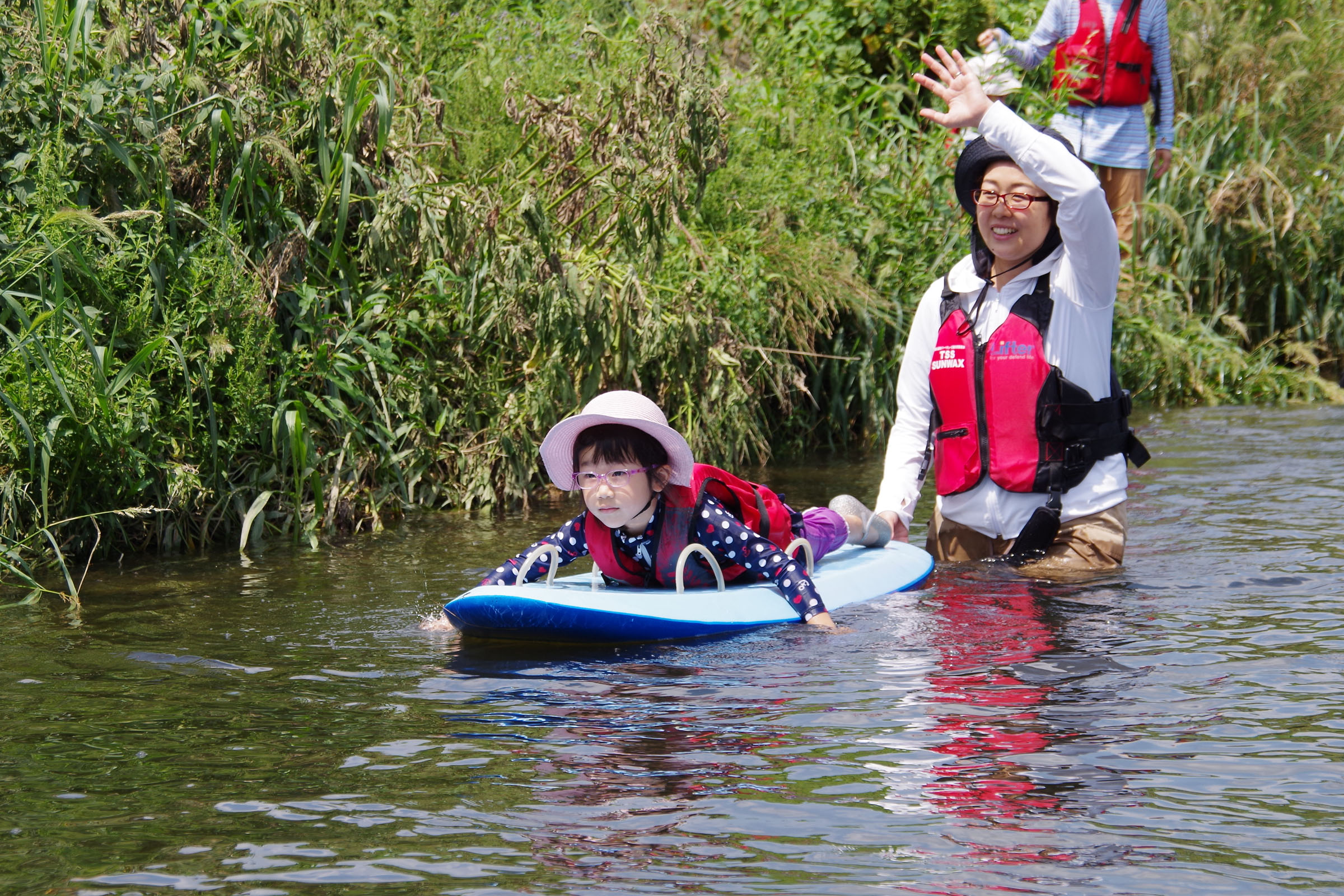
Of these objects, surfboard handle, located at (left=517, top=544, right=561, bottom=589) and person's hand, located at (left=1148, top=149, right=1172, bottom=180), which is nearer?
surfboard handle, located at (left=517, top=544, right=561, bottom=589)

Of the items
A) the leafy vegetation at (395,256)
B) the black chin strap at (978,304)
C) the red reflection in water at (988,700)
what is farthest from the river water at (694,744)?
the black chin strap at (978,304)

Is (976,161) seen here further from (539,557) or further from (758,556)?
(539,557)

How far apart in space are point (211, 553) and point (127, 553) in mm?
307

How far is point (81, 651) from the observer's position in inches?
167

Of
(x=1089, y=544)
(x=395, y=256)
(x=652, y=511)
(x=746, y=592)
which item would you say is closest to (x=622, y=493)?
(x=652, y=511)

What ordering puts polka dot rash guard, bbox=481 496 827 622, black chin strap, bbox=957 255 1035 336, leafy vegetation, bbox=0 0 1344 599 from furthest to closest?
leafy vegetation, bbox=0 0 1344 599 < black chin strap, bbox=957 255 1035 336 < polka dot rash guard, bbox=481 496 827 622

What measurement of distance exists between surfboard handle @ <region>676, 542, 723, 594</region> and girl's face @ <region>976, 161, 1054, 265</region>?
137 centimetres

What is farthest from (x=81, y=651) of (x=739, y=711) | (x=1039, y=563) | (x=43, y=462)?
(x=1039, y=563)

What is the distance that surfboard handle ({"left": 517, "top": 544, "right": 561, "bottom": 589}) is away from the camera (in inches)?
181

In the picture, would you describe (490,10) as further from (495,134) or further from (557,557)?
(557,557)

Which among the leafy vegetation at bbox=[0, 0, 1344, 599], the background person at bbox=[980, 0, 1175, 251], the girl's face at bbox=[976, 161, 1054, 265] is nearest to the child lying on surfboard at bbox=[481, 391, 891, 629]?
the girl's face at bbox=[976, 161, 1054, 265]

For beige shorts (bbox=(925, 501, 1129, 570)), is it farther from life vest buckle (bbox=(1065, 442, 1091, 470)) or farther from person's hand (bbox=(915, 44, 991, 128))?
person's hand (bbox=(915, 44, 991, 128))

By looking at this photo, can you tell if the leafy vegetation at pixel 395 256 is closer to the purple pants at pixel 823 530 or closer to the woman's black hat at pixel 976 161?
the purple pants at pixel 823 530

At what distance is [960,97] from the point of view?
4480mm
